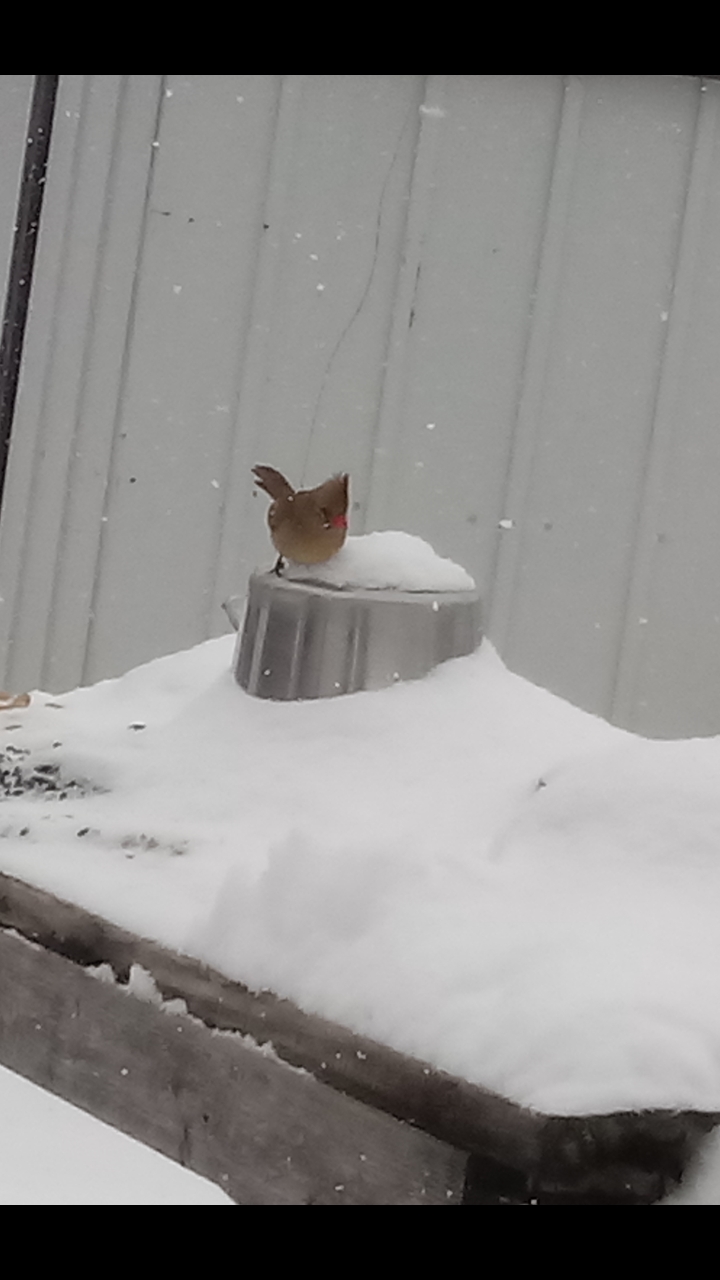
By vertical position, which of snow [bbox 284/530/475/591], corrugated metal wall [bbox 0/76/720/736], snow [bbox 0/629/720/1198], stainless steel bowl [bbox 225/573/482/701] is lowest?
snow [bbox 0/629/720/1198]

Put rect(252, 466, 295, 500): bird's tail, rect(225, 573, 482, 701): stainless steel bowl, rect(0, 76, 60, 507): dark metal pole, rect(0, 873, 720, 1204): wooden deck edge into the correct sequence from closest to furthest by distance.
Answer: rect(0, 873, 720, 1204): wooden deck edge, rect(225, 573, 482, 701): stainless steel bowl, rect(252, 466, 295, 500): bird's tail, rect(0, 76, 60, 507): dark metal pole

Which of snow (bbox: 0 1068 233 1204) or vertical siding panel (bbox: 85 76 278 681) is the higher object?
vertical siding panel (bbox: 85 76 278 681)

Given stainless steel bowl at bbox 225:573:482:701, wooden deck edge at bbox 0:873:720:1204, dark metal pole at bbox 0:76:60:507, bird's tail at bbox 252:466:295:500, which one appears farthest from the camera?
dark metal pole at bbox 0:76:60:507

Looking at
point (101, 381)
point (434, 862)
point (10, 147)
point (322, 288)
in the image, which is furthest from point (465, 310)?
point (434, 862)

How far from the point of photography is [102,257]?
6.56 feet

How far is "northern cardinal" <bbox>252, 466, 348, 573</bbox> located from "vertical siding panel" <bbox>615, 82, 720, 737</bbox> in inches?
41.9

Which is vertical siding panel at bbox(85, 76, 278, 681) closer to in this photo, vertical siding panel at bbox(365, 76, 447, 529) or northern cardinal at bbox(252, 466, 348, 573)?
vertical siding panel at bbox(365, 76, 447, 529)

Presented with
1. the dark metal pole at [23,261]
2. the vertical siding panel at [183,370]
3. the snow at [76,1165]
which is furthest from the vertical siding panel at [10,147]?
the snow at [76,1165]

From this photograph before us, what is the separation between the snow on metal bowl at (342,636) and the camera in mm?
987

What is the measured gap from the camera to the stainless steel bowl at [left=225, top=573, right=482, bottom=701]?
99 centimetres

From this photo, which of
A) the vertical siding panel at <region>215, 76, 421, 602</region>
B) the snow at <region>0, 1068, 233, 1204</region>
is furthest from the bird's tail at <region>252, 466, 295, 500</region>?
the vertical siding panel at <region>215, 76, 421, 602</region>

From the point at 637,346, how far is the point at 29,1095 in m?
1.56
